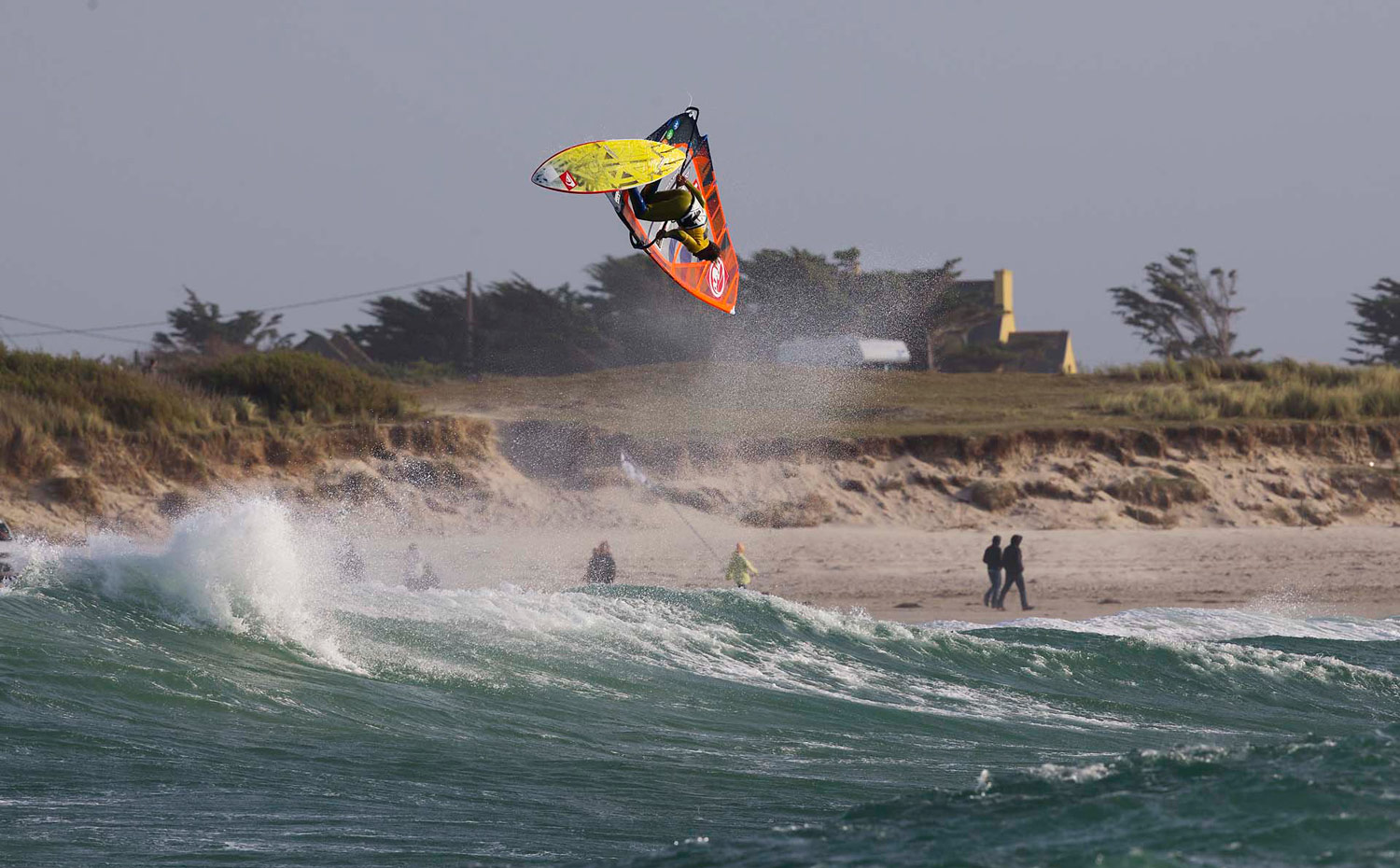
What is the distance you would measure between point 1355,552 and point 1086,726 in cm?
1236

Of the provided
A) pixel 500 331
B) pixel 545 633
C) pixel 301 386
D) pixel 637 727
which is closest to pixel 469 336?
pixel 500 331

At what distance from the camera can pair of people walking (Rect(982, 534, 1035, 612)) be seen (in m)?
18.4

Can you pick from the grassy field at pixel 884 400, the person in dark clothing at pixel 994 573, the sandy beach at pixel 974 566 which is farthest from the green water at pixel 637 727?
the grassy field at pixel 884 400

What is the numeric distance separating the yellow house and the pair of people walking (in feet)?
68.1

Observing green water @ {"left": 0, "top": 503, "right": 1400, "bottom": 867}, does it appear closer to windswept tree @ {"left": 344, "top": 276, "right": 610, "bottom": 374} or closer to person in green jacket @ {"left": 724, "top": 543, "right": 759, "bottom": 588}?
person in green jacket @ {"left": 724, "top": 543, "right": 759, "bottom": 588}

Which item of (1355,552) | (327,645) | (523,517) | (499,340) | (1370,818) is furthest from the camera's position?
(499,340)

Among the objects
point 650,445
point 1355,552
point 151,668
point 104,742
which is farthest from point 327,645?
point 1355,552

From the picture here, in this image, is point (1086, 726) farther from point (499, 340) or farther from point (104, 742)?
point (499, 340)

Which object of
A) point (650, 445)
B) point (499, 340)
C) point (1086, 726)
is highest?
point (499, 340)

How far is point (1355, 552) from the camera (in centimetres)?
2153

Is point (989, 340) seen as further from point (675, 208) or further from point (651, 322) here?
point (675, 208)

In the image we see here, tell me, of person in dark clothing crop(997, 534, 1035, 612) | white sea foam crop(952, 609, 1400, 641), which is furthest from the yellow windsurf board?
person in dark clothing crop(997, 534, 1035, 612)

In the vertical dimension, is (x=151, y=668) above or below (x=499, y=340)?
below

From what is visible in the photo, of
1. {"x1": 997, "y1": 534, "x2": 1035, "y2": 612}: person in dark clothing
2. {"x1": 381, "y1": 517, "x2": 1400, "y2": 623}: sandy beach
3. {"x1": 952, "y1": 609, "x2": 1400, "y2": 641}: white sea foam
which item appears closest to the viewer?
{"x1": 952, "y1": 609, "x2": 1400, "y2": 641}: white sea foam
